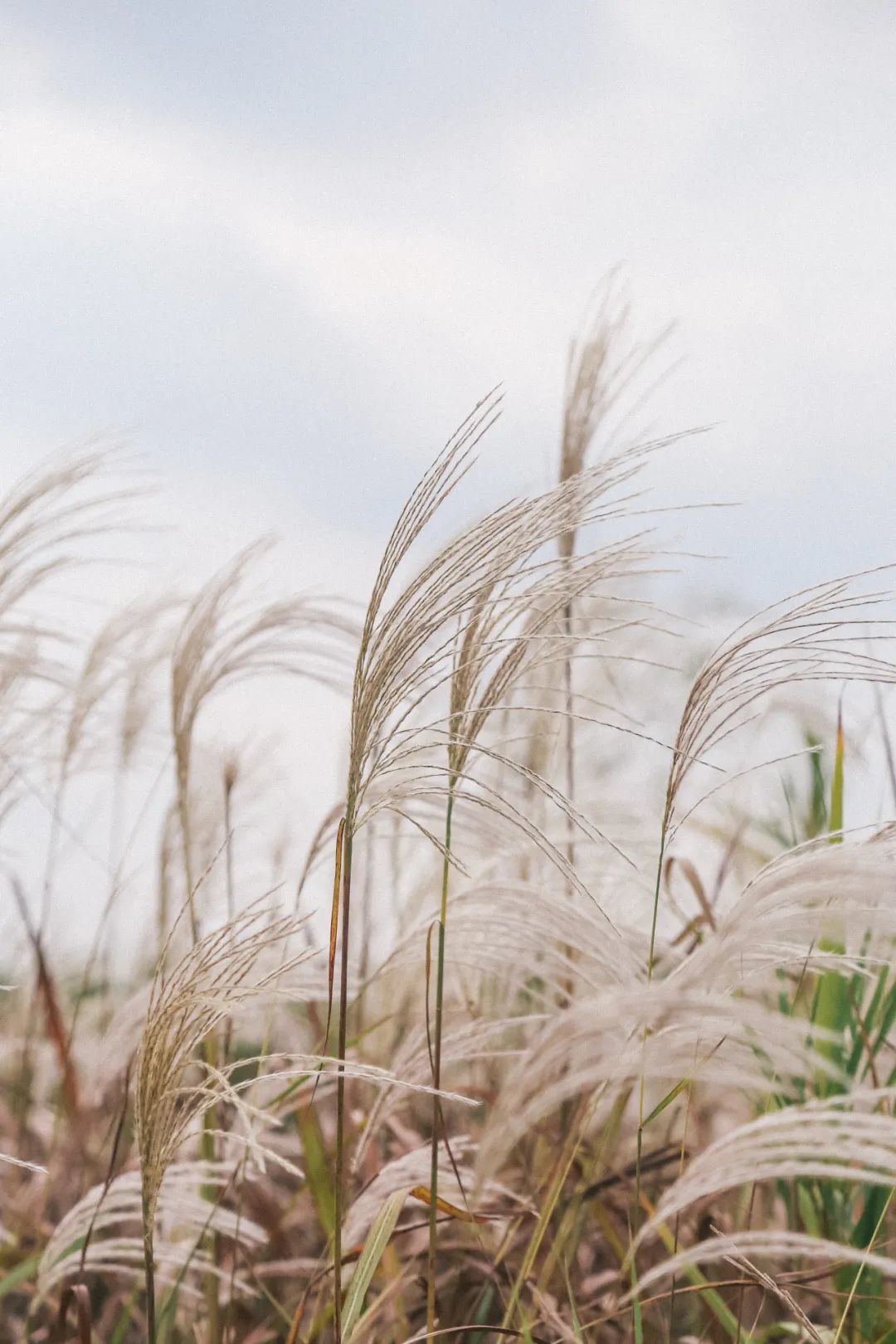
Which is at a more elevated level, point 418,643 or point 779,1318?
point 418,643

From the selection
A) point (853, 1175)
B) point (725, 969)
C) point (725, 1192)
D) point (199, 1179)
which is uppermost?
point (725, 969)

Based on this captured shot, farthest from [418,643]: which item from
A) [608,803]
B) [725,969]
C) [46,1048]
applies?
[46,1048]

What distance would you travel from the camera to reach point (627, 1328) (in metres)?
1.93

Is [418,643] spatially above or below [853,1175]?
above

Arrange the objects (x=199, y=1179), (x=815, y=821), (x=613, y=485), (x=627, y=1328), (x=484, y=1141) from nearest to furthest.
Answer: (x=484, y=1141)
(x=613, y=485)
(x=199, y=1179)
(x=627, y=1328)
(x=815, y=821)

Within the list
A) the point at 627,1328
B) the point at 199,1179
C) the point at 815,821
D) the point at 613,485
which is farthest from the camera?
the point at 815,821

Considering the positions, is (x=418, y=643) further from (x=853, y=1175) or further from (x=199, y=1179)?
(x=199, y=1179)

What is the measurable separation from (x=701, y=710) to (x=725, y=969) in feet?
0.80

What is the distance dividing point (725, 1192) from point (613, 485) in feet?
4.85

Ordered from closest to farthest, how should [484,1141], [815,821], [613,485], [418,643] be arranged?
[484,1141], [418,643], [613,485], [815,821]

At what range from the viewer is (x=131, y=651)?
2.50 m

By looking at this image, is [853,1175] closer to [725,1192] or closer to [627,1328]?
[627,1328]

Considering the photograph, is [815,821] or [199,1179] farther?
[815,821]

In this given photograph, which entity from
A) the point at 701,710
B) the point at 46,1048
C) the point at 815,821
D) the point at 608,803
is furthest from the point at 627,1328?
the point at 46,1048
